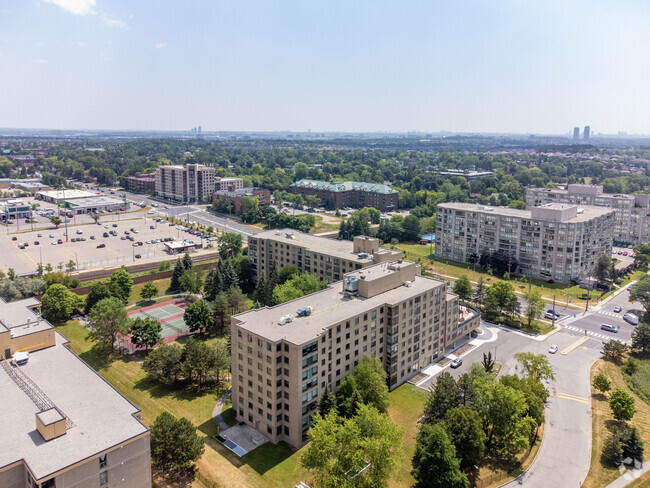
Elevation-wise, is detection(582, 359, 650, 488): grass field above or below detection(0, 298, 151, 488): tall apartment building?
below

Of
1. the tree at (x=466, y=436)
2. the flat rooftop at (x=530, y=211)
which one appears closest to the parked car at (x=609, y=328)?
the flat rooftop at (x=530, y=211)

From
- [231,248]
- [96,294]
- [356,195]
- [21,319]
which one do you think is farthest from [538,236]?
[356,195]

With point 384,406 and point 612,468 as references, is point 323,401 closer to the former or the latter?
point 384,406

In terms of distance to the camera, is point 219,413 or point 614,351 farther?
point 614,351

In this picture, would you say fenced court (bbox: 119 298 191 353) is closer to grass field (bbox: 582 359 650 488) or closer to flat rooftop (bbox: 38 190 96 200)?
grass field (bbox: 582 359 650 488)

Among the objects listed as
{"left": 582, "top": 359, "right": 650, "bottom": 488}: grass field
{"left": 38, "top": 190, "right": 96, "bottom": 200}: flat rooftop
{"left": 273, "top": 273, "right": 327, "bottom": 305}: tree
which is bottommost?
{"left": 582, "top": 359, "right": 650, "bottom": 488}: grass field

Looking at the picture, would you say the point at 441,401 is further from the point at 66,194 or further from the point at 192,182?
the point at 66,194

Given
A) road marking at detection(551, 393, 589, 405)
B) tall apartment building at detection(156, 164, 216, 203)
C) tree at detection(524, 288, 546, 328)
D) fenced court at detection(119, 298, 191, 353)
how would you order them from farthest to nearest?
tall apartment building at detection(156, 164, 216, 203), tree at detection(524, 288, 546, 328), fenced court at detection(119, 298, 191, 353), road marking at detection(551, 393, 589, 405)

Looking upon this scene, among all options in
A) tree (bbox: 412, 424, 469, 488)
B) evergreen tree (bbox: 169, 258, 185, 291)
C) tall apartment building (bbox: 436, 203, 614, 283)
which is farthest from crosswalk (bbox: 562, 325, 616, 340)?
evergreen tree (bbox: 169, 258, 185, 291)
